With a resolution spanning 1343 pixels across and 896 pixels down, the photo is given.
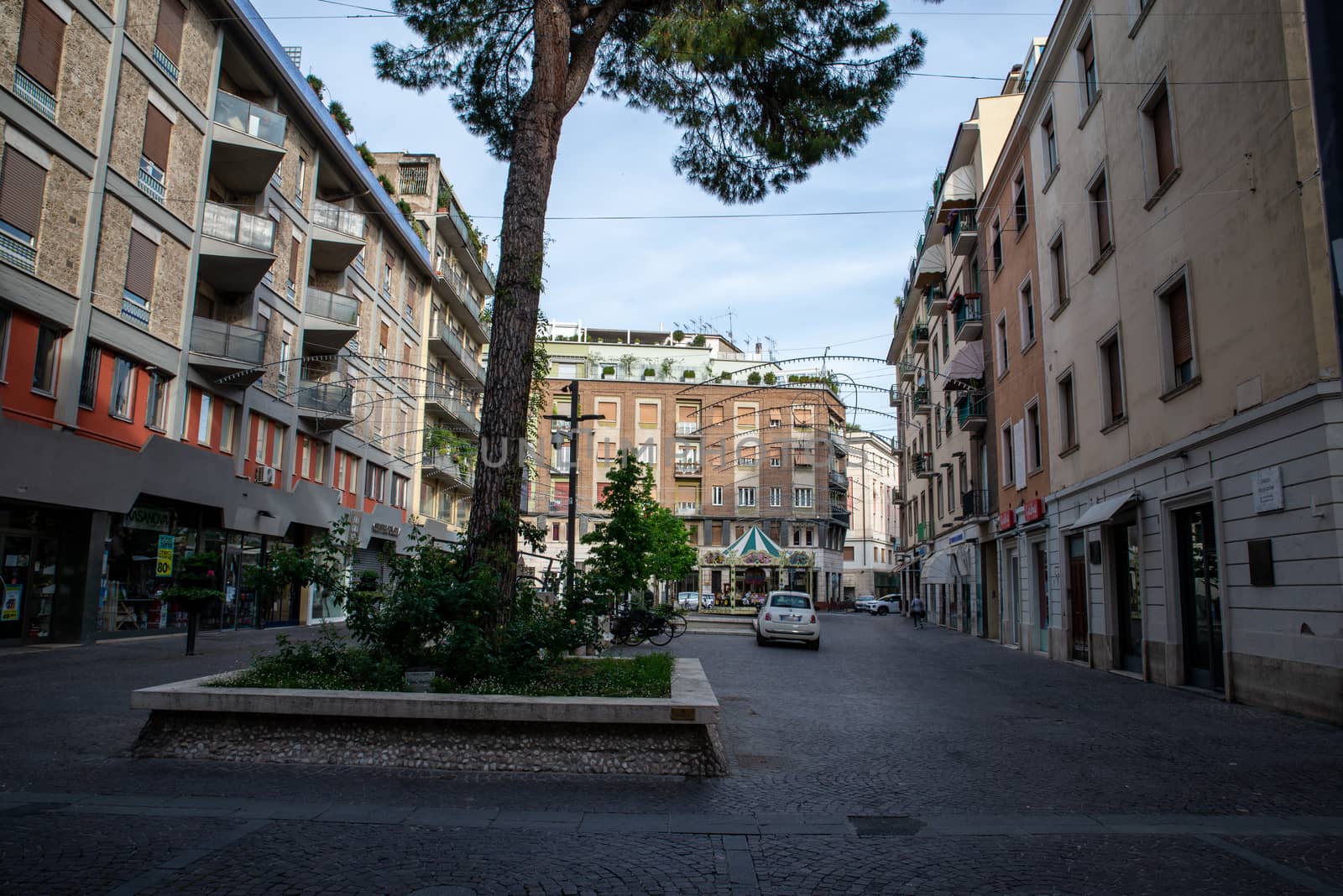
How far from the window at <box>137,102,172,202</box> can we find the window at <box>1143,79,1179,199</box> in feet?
63.9

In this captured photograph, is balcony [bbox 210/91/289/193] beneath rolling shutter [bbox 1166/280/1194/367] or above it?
above

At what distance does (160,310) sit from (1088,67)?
66.3 feet

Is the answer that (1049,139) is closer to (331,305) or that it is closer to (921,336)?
(921,336)

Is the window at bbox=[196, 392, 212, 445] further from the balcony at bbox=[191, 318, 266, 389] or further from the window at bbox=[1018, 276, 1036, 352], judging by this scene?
the window at bbox=[1018, 276, 1036, 352]

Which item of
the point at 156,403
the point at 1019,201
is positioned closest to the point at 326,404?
the point at 156,403

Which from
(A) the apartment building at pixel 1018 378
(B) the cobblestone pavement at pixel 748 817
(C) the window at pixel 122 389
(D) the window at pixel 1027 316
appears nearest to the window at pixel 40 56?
(C) the window at pixel 122 389

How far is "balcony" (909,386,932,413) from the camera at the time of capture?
3870cm

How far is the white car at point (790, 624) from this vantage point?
22.5 m

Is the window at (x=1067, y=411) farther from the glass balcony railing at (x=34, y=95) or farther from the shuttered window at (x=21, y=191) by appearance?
the glass balcony railing at (x=34, y=95)

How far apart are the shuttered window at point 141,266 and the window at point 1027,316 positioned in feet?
66.1

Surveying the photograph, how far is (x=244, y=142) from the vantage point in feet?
75.6

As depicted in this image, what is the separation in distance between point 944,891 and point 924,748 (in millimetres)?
4158

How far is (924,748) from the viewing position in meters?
8.33

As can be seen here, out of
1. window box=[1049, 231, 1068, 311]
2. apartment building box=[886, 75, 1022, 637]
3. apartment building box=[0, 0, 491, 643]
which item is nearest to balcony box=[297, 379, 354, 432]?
apartment building box=[0, 0, 491, 643]
